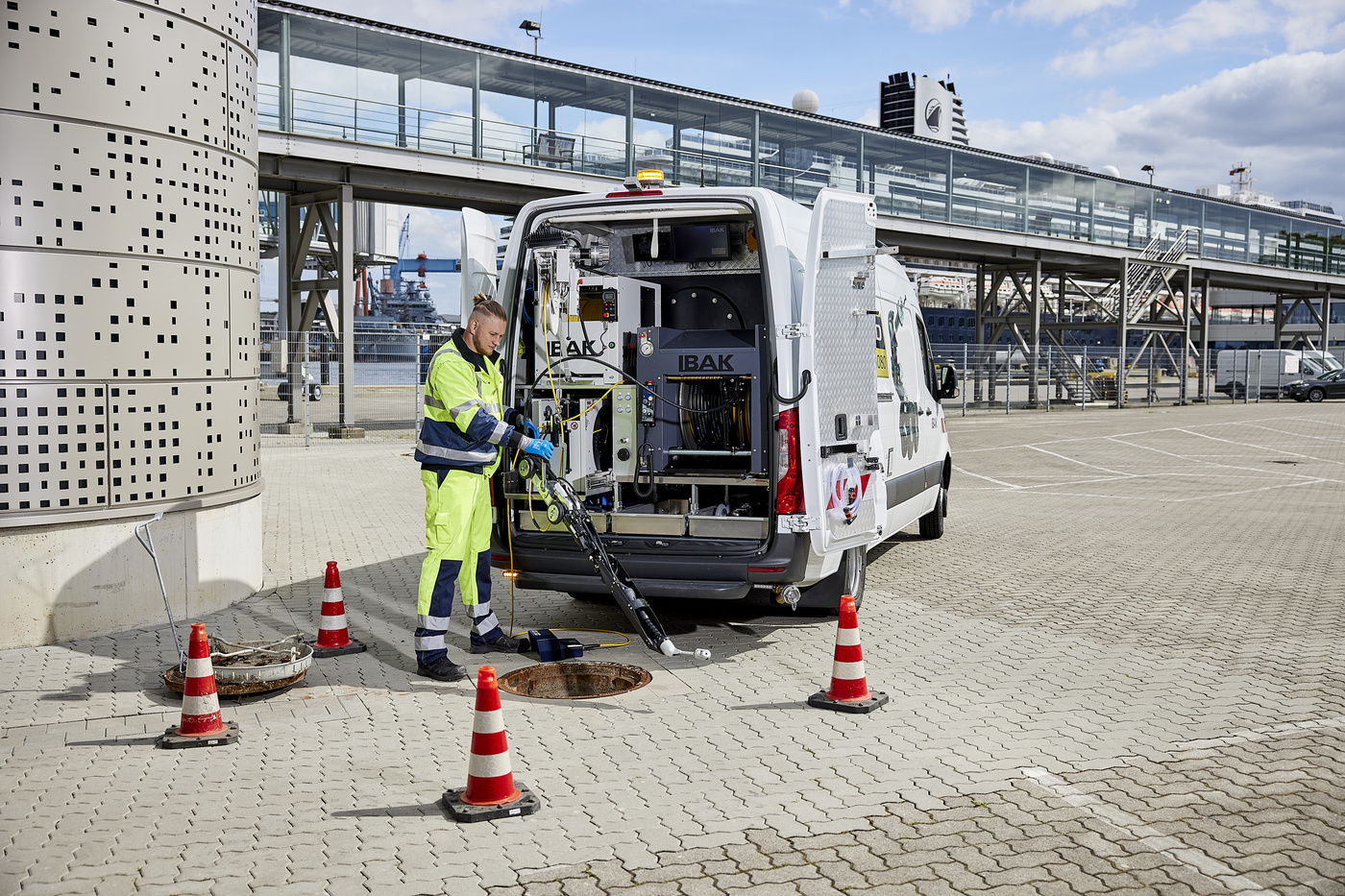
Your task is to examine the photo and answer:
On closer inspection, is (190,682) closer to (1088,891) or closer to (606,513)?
(606,513)

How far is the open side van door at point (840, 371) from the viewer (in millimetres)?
5840

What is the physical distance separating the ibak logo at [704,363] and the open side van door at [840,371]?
1012 millimetres

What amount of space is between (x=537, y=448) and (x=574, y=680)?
128 centimetres

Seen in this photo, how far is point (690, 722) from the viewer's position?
201 inches

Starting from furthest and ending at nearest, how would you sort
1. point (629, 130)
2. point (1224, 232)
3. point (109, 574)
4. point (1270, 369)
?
point (1270, 369) → point (1224, 232) → point (629, 130) → point (109, 574)

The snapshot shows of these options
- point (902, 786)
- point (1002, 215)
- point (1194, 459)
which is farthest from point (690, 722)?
point (1002, 215)

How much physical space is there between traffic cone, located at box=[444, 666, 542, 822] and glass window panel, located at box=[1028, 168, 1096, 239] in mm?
32446

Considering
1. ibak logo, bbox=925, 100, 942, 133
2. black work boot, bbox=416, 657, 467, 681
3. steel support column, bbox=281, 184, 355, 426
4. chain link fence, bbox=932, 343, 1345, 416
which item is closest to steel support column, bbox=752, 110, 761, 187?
chain link fence, bbox=932, 343, 1345, 416

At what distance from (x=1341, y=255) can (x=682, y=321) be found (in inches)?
1948

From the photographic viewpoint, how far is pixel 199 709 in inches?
188

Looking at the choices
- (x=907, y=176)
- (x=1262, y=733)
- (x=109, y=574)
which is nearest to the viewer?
(x=1262, y=733)

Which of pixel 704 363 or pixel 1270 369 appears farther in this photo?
pixel 1270 369

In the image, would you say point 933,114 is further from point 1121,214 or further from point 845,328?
point 845,328

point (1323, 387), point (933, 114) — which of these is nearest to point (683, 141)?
point (1323, 387)
